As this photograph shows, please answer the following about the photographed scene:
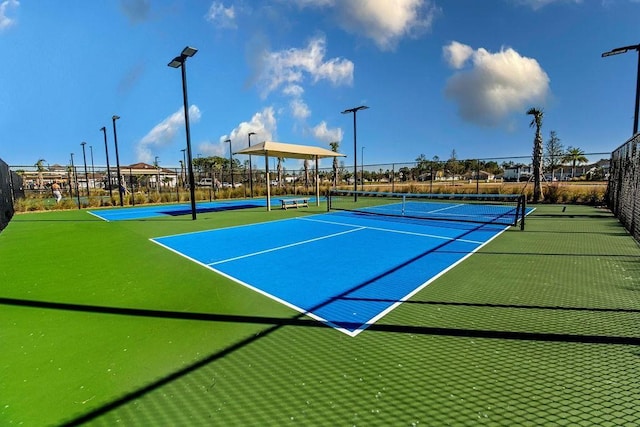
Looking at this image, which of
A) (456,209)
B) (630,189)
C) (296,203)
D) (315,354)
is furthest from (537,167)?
(315,354)

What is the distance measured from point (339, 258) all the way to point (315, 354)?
3964 mm

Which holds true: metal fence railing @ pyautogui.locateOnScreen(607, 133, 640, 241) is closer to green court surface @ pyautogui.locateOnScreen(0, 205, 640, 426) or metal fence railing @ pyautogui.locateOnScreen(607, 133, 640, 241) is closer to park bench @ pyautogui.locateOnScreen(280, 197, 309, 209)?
green court surface @ pyautogui.locateOnScreen(0, 205, 640, 426)

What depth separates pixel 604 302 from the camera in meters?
4.68

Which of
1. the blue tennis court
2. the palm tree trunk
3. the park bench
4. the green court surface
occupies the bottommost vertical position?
the green court surface

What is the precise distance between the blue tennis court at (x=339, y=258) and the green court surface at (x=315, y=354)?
318mm

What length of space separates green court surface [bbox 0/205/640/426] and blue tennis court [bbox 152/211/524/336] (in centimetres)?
32

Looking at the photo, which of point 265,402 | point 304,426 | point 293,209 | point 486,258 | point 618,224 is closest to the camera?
point 304,426

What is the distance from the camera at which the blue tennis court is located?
192 inches

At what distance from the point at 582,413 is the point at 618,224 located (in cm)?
1256

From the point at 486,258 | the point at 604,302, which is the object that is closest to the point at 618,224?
the point at 486,258

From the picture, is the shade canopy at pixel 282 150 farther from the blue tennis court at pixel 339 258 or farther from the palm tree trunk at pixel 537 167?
the palm tree trunk at pixel 537 167

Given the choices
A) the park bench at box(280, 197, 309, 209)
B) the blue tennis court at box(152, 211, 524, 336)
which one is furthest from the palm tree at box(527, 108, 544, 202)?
the park bench at box(280, 197, 309, 209)

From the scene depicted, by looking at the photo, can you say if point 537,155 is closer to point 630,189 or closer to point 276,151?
point 630,189

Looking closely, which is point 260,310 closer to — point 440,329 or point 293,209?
point 440,329
